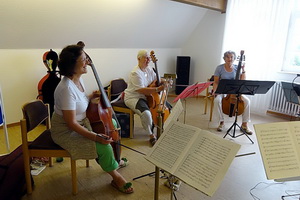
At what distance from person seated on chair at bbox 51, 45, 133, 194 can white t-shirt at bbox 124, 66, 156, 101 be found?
1028 mm

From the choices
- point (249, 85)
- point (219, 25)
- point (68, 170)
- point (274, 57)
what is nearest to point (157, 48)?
point (219, 25)

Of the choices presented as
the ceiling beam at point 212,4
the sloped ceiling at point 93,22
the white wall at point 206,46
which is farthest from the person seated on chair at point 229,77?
the sloped ceiling at point 93,22

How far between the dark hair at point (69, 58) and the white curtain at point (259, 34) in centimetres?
348

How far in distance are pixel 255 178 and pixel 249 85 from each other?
1057 millimetres

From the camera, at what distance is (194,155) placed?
115 centimetres

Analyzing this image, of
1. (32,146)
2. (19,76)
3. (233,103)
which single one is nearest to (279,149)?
(32,146)

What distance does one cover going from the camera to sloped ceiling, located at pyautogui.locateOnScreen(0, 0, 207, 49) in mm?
2947

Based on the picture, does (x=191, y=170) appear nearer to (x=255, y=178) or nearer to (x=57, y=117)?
(x=57, y=117)

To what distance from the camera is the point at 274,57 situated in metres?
4.08

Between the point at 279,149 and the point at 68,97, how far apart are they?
1.42m

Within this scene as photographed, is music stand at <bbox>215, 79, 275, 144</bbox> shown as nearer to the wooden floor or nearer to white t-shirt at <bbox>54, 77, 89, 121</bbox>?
the wooden floor

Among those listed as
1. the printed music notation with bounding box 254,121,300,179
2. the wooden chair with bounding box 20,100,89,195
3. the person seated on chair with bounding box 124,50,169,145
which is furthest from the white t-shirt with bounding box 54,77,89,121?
the printed music notation with bounding box 254,121,300,179

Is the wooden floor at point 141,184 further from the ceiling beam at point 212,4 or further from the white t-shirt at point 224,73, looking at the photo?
the ceiling beam at point 212,4

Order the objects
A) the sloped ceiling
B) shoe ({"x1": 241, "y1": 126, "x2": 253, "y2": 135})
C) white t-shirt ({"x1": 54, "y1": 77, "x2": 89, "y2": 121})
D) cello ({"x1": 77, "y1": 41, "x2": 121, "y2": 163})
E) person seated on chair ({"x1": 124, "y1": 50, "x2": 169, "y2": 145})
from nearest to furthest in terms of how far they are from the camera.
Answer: white t-shirt ({"x1": 54, "y1": 77, "x2": 89, "y2": 121})
cello ({"x1": 77, "y1": 41, "x2": 121, "y2": 163})
person seated on chair ({"x1": 124, "y1": 50, "x2": 169, "y2": 145})
the sloped ceiling
shoe ({"x1": 241, "y1": 126, "x2": 253, "y2": 135})
